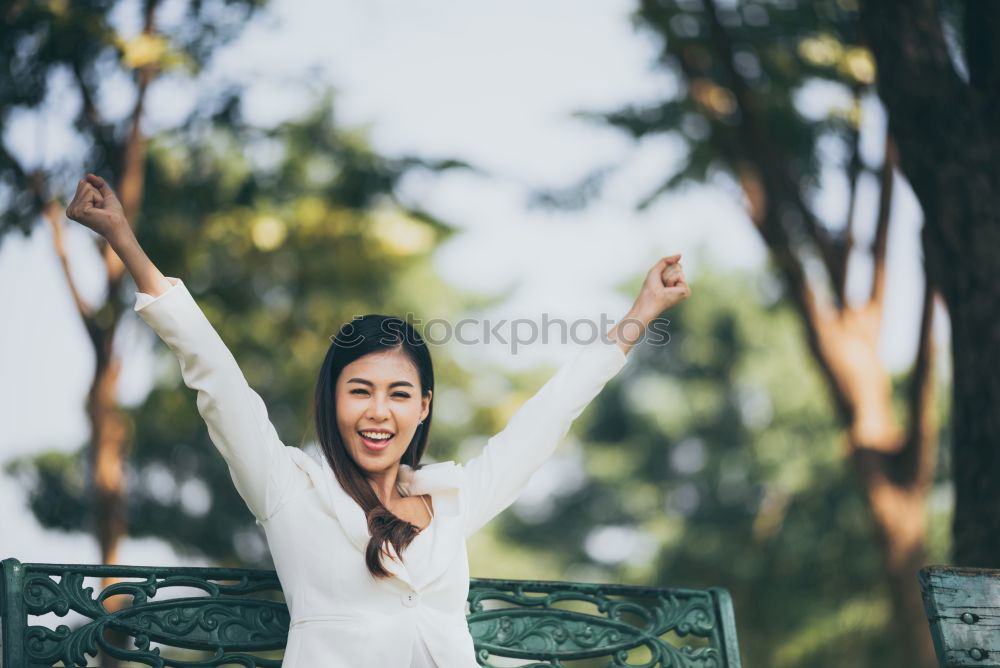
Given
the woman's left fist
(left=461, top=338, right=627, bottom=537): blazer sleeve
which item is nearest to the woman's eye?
(left=461, top=338, right=627, bottom=537): blazer sleeve

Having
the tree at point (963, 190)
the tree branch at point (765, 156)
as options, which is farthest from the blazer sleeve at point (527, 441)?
the tree branch at point (765, 156)

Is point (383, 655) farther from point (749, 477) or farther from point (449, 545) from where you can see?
point (749, 477)

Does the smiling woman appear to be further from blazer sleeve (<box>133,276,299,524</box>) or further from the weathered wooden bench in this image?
the weathered wooden bench

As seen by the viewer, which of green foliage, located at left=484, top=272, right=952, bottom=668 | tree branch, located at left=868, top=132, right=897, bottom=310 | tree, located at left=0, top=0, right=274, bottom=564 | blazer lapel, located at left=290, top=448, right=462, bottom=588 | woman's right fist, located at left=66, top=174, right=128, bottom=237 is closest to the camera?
woman's right fist, located at left=66, top=174, right=128, bottom=237

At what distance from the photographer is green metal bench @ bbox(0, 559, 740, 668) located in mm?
2873

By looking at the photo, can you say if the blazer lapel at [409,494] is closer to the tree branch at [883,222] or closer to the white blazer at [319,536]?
the white blazer at [319,536]

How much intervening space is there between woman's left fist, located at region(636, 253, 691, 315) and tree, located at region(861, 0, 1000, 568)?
1275mm

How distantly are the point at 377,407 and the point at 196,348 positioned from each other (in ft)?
1.67

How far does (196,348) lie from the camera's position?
8.70ft

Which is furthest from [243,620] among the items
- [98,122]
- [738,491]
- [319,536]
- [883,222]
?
[738,491]

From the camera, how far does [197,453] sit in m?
13.3

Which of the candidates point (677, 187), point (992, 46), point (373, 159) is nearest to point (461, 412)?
point (373, 159)

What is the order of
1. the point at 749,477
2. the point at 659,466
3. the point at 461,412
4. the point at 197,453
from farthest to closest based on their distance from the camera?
the point at 659,466 < the point at 749,477 < the point at 197,453 < the point at 461,412

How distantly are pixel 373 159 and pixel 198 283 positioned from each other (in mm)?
1635
